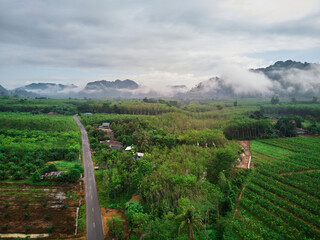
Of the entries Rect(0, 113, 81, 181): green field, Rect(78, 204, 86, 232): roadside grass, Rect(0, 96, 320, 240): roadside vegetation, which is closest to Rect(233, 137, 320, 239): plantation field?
Rect(0, 96, 320, 240): roadside vegetation

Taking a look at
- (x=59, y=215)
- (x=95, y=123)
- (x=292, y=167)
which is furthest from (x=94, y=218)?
(x=95, y=123)

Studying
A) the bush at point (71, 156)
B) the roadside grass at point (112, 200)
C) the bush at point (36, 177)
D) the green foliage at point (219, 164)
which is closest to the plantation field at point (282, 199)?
the green foliage at point (219, 164)

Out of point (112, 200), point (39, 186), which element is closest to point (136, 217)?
point (112, 200)

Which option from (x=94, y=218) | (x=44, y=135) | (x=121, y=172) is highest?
(x=44, y=135)

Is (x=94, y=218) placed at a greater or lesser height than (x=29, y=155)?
lesser

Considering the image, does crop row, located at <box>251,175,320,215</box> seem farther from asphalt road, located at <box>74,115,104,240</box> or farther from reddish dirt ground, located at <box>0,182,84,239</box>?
reddish dirt ground, located at <box>0,182,84,239</box>

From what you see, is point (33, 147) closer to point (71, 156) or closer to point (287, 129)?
point (71, 156)

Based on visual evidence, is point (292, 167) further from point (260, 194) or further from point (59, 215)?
point (59, 215)

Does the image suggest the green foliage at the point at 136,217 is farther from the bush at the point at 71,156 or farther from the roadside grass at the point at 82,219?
the bush at the point at 71,156

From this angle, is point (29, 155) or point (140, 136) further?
point (140, 136)
